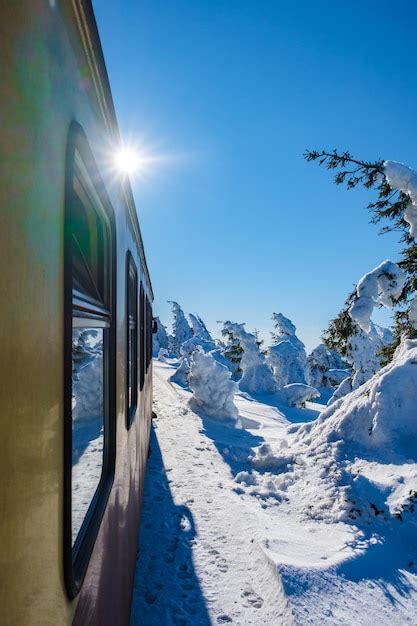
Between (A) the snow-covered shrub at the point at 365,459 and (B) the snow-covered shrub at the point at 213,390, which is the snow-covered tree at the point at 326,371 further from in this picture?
(A) the snow-covered shrub at the point at 365,459

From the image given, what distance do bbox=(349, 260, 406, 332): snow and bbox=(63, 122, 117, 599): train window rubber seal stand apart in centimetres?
704

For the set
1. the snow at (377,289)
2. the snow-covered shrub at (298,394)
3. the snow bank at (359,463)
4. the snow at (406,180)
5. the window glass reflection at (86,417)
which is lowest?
the snow-covered shrub at (298,394)

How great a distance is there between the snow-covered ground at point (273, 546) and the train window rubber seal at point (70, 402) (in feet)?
8.15

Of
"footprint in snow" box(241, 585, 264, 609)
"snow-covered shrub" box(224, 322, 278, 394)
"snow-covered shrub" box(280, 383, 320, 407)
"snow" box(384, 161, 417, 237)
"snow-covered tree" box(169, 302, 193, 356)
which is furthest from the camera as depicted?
"snow-covered tree" box(169, 302, 193, 356)

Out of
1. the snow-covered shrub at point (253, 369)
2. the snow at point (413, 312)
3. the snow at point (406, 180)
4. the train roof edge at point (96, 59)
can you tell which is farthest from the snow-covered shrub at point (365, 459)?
the snow-covered shrub at point (253, 369)

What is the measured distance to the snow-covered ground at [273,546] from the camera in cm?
345

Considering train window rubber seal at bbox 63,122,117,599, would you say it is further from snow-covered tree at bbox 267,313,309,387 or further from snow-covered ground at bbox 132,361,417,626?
snow-covered tree at bbox 267,313,309,387

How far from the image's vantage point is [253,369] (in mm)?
26781

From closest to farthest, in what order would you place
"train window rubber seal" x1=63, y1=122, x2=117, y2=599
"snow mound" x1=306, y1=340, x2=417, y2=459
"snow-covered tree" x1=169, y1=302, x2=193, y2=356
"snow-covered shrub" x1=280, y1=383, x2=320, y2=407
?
"train window rubber seal" x1=63, y1=122, x2=117, y2=599 < "snow mound" x1=306, y1=340, x2=417, y2=459 < "snow-covered shrub" x1=280, y1=383, x2=320, y2=407 < "snow-covered tree" x1=169, y1=302, x2=193, y2=356

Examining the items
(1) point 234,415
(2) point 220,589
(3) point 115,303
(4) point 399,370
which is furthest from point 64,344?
(1) point 234,415

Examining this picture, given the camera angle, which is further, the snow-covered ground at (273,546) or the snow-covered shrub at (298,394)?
the snow-covered shrub at (298,394)

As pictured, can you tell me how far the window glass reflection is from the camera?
52.3 inches

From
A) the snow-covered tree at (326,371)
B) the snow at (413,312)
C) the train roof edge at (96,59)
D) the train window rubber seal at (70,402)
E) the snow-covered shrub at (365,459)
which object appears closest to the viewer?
the train window rubber seal at (70,402)

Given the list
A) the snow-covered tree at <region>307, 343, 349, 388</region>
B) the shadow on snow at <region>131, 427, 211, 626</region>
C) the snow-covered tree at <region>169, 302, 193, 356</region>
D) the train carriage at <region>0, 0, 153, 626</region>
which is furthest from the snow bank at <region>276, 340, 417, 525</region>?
the snow-covered tree at <region>169, 302, 193, 356</region>
